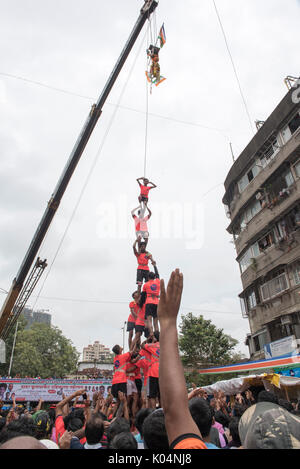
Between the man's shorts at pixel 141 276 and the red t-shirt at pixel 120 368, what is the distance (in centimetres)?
326

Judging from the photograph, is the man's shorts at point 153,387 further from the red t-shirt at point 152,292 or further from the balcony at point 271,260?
the balcony at point 271,260

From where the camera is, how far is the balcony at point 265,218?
18.2 metres

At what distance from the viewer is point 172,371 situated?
136 centimetres

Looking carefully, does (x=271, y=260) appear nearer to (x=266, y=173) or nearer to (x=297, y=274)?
(x=297, y=274)

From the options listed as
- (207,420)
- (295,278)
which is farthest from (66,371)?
(207,420)

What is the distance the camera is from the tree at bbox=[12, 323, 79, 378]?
A: 39.9 meters

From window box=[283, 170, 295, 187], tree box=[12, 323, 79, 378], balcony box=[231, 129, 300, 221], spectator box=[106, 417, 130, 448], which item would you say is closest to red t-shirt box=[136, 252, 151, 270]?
spectator box=[106, 417, 130, 448]

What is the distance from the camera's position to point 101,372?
43031mm

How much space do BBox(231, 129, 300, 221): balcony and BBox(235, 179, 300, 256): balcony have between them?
1756 mm

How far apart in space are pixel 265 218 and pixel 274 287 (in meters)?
4.62

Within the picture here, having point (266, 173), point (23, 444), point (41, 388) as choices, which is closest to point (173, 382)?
point (23, 444)

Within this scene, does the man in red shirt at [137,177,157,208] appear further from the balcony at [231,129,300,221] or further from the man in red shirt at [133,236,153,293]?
the balcony at [231,129,300,221]

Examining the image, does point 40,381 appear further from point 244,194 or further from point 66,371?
point 66,371

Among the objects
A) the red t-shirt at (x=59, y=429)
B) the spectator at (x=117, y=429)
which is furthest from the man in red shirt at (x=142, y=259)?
the spectator at (x=117, y=429)
